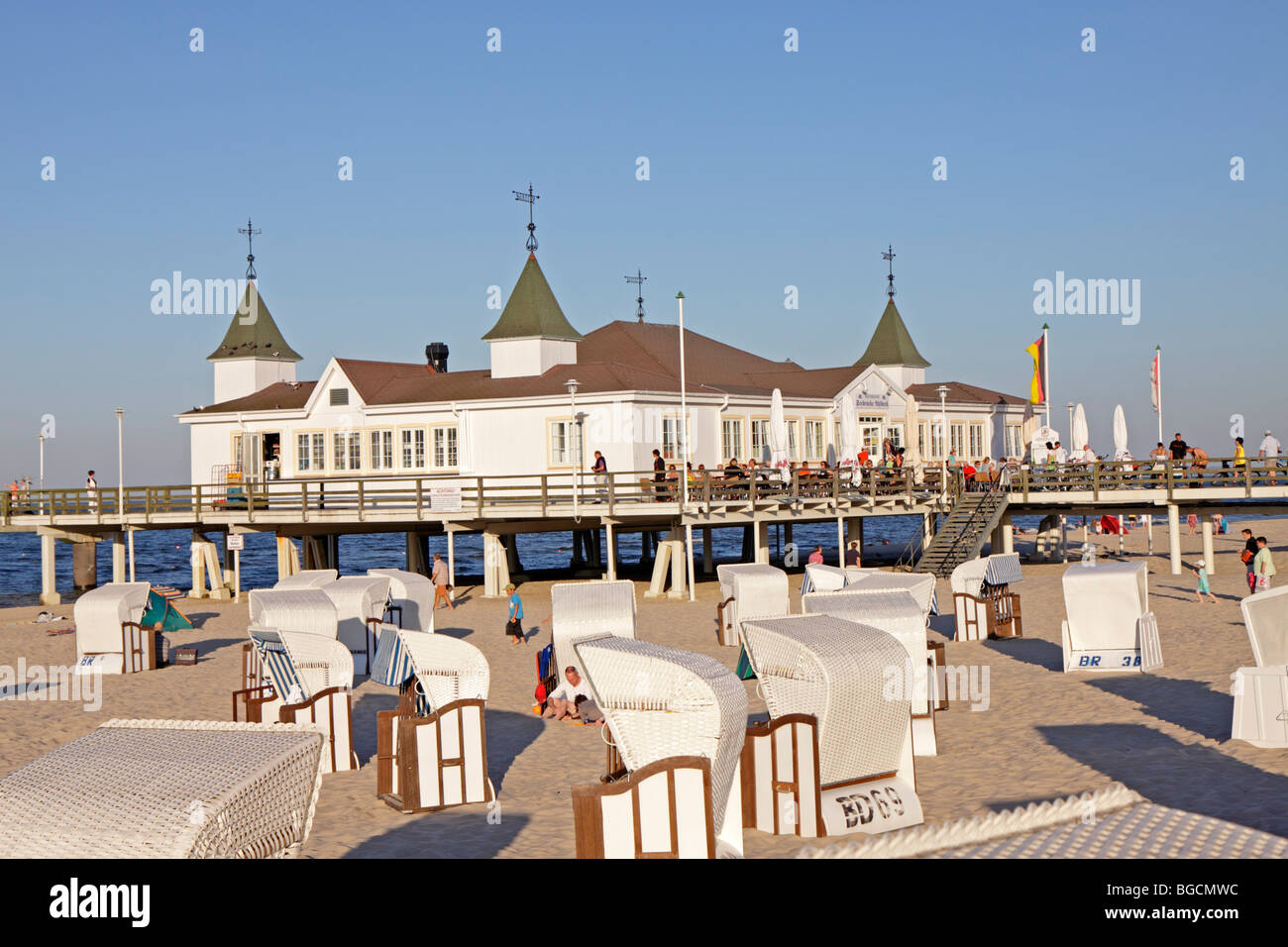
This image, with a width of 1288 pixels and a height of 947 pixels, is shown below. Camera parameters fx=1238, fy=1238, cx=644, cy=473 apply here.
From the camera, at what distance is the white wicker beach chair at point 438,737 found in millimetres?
11719

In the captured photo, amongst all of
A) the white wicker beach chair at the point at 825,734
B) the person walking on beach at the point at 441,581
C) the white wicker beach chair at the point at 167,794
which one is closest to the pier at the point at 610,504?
the person walking on beach at the point at 441,581

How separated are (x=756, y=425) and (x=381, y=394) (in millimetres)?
11333

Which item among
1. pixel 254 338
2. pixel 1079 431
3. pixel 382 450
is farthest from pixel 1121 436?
pixel 254 338

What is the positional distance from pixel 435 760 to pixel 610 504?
1982 centimetres

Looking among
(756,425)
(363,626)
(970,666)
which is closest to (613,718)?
(970,666)

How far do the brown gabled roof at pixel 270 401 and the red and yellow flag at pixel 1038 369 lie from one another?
76.2 feet

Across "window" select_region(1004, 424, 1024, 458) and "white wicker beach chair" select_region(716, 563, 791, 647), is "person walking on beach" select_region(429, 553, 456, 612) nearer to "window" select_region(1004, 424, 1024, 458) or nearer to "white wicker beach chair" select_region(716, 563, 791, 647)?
"white wicker beach chair" select_region(716, 563, 791, 647)

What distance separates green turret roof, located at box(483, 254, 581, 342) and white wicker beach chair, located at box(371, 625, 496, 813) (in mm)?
25534

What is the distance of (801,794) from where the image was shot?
998cm

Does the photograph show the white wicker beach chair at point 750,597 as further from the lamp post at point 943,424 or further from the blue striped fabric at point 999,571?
the lamp post at point 943,424

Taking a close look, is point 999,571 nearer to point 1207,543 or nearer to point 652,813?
point 1207,543

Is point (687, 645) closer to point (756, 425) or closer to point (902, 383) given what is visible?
point (756, 425)

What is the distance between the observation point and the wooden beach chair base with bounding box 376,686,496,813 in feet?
38.4

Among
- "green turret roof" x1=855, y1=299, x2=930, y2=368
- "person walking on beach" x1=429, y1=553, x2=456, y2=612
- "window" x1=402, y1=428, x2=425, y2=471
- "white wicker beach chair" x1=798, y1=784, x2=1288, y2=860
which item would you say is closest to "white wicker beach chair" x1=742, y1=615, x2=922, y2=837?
"white wicker beach chair" x1=798, y1=784, x2=1288, y2=860
